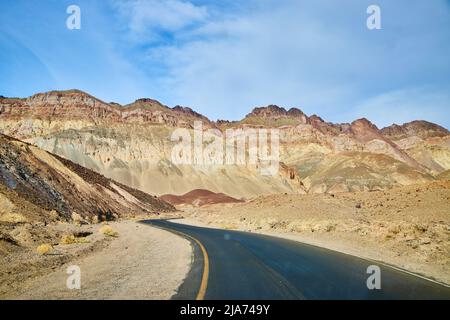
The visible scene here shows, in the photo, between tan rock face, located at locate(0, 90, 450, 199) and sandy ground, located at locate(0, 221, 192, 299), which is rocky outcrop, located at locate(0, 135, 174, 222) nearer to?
sandy ground, located at locate(0, 221, 192, 299)

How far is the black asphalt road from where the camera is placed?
8750 mm

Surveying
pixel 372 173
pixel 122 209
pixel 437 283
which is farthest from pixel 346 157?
pixel 437 283

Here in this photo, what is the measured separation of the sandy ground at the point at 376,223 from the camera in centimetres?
1684

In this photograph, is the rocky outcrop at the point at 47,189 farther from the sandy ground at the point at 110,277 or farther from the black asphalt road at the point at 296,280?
the black asphalt road at the point at 296,280

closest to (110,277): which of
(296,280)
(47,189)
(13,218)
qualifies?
(296,280)

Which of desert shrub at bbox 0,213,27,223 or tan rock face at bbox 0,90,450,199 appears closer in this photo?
desert shrub at bbox 0,213,27,223

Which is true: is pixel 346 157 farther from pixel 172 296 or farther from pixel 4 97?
pixel 172 296

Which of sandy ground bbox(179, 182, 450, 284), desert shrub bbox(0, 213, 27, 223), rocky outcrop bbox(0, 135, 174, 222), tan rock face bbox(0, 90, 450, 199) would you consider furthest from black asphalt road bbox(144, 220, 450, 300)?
tan rock face bbox(0, 90, 450, 199)

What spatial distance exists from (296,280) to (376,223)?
1984 cm

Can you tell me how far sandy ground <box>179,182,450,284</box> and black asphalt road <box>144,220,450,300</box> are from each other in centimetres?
205

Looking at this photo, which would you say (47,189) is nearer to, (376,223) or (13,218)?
(13,218)

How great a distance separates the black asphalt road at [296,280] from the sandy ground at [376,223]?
6.74ft

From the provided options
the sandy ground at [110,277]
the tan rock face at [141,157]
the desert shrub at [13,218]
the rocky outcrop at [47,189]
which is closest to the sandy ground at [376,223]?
the sandy ground at [110,277]

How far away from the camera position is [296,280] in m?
10.2
